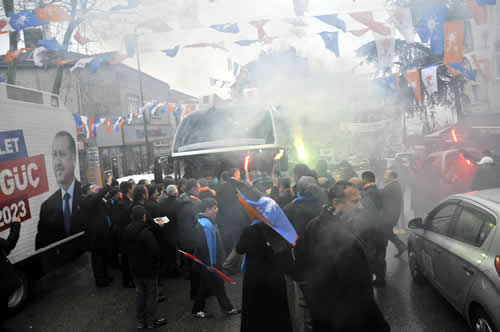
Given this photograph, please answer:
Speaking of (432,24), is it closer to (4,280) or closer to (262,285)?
(262,285)

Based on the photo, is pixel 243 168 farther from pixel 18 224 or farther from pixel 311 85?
pixel 311 85

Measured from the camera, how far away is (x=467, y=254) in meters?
3.67

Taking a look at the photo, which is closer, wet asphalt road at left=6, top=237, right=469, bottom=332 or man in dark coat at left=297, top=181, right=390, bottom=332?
man in dark coat at left=297, top=181, right=390, bottom=332

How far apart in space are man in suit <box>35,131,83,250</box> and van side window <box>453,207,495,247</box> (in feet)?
17.8

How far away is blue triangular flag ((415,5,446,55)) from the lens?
8266mm

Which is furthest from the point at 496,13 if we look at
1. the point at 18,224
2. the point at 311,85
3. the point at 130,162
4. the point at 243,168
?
the point at 130,162

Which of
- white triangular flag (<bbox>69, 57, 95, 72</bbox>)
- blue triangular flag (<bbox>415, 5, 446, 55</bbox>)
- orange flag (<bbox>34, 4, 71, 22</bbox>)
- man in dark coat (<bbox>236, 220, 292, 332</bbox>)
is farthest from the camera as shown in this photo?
white triangular flag (<bbox>69, 57, 95, 72</bbox>)

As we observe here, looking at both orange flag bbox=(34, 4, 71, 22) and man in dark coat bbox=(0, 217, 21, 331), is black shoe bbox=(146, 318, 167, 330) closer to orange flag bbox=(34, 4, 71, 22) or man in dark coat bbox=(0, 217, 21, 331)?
man in dark coat bbox=(0, 217, 21, 331)

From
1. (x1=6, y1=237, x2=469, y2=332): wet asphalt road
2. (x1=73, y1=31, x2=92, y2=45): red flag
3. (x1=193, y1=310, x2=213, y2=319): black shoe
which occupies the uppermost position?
(x1=73, y1=31, x2=92, y2=45): red flag

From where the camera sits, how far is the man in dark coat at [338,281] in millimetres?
2572

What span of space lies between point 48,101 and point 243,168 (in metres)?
3.61

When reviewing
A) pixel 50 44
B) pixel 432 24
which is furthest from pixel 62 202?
pixel 432 24

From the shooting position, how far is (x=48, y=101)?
6430 mm

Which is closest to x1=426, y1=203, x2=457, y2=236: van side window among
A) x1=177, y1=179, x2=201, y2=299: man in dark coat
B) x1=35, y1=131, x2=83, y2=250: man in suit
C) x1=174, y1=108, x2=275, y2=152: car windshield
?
x1=177, y1=179, x2=201, y2=299: man in dark coat
